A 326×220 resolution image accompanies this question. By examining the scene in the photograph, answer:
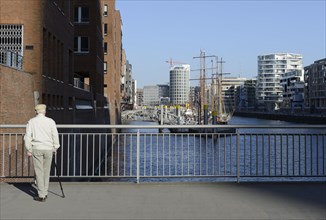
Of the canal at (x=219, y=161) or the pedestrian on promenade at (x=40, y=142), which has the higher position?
the pedestrian on promenade at (x=40, y=142)

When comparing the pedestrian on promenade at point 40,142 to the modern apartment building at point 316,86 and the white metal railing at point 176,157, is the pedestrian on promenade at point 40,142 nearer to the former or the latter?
the white metal railing at point 176,157

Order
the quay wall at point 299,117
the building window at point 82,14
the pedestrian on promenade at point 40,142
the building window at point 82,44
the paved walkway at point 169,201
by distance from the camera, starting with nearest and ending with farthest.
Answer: the paved walkway at point 169,201
the pedestrian on promenade at point 40,142
the building window at point 82,44
the building window at point 82,14
the quay wall at point 299,117

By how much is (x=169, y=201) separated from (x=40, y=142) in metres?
2.41

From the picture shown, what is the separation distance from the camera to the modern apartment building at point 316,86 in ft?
520

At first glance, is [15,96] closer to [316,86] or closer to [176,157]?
[176,157]

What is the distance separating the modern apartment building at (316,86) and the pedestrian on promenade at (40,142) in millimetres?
148976

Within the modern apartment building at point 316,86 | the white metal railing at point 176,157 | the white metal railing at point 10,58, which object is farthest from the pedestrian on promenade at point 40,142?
the modern apartment building at point 316,86

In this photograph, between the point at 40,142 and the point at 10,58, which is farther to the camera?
the point at 10,58

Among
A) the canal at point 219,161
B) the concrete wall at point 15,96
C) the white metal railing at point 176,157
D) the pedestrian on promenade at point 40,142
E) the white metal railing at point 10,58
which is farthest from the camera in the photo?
the white metal railing at point 10,58

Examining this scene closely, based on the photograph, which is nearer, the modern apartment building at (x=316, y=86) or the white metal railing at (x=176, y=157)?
the white metal railing at (x=176, y=157)

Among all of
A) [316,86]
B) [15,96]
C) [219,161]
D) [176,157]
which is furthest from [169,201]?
[316,86]

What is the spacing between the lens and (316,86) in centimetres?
16675

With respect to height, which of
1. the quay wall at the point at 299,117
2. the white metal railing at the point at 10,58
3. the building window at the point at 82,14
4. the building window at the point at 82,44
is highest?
the building window at the point at 82,14

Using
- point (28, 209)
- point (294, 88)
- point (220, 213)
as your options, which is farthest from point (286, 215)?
point (294, 88)
